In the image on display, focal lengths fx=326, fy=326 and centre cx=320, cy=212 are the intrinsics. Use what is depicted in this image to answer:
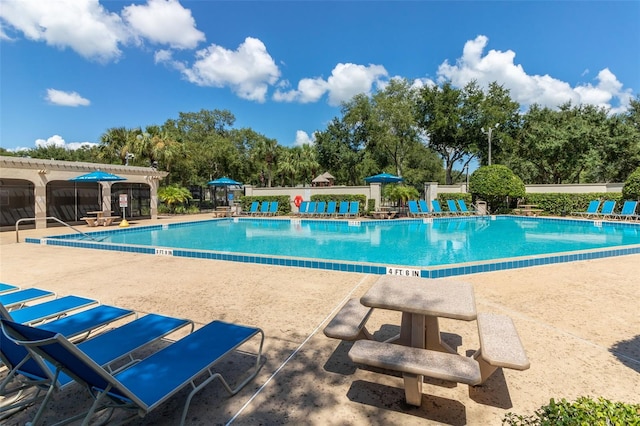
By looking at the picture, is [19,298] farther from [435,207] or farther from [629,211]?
[629,211]

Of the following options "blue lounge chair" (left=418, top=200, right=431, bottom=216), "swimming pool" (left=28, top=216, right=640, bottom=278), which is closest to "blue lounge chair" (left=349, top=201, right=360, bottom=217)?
"swimming pool" (left=28, top=216, right=640, bottom=278)

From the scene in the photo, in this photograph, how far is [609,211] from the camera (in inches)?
603

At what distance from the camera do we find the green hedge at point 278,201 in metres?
20.5

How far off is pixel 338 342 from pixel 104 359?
197cm

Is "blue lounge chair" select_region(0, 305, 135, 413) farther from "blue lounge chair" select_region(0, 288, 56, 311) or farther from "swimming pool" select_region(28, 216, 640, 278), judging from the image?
"swimming pool" select_region(28, 216, 640, 278)

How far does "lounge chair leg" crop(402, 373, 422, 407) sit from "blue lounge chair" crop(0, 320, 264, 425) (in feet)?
3.99

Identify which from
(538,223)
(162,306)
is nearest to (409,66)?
(538,223)

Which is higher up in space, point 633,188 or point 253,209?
point 633,188

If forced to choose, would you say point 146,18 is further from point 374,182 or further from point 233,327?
point 233,327

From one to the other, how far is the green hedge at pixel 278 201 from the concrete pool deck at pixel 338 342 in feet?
44.1

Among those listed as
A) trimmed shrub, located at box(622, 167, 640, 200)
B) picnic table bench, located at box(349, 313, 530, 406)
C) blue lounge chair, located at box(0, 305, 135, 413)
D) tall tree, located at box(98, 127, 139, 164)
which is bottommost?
blue lounge chair, located at box(0, 305, 135, 413)

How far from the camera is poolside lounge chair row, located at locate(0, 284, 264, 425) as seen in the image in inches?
62.7

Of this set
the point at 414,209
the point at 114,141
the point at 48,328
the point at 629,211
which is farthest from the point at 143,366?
the point at 114,141

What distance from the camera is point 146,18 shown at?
14.3m
